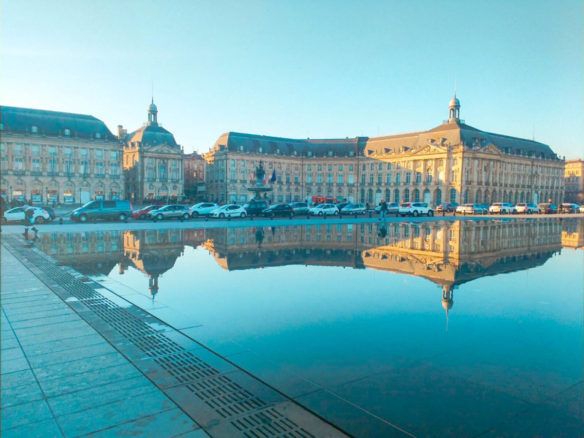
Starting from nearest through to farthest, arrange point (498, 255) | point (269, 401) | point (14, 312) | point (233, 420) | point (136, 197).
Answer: point (233, 420) → point (269, 401) → point (14, 312) → point (498, 255) → point (136, 197)

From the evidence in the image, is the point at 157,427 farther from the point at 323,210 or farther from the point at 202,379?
the point at 323,210

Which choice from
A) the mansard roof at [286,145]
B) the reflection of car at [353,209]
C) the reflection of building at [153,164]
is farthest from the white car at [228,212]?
the mansard roof at [286,145]

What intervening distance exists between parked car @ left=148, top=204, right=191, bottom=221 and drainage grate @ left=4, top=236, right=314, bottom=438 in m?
29.3

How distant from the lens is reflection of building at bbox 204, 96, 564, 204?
86938 millimetres

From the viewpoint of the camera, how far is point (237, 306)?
26.6ft

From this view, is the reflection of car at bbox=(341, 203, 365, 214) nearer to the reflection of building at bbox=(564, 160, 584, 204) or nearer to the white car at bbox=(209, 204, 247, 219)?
the white car at bbox=(209, 204, 247, 219)

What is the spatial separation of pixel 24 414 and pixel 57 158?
80584 mm

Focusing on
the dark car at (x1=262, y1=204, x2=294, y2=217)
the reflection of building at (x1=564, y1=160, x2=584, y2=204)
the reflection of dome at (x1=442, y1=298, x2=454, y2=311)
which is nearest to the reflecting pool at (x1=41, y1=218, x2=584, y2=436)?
the reflection of dome at (x1=442, y1=298, x2=454, y2=311)

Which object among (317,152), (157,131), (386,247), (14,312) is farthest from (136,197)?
(14,312)

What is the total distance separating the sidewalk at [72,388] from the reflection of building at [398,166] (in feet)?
281

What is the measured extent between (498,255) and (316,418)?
1363cm

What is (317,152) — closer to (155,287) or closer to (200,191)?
(200,191)

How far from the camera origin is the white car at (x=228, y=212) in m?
41.0

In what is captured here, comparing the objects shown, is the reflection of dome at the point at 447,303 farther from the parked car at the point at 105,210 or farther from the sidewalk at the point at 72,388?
the parked car at the point at 105,210
